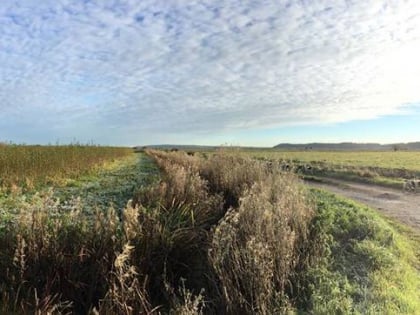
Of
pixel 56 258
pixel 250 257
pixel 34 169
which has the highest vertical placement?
pixel 34 169

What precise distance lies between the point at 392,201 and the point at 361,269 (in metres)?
11.6

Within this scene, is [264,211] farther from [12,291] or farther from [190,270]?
[12,291]

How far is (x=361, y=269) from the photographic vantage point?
6.57 meters

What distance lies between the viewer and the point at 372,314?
4.98 meters

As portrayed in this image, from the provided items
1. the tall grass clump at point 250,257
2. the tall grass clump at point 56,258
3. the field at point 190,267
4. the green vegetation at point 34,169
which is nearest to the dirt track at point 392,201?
the field at point 190,267

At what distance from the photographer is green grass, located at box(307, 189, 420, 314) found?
530 cm

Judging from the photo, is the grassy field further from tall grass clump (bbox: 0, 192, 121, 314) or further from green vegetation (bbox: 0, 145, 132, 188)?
tall grass clump (bbox: 0, 192, 121, 314)

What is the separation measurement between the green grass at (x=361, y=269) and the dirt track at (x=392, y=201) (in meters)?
3.44

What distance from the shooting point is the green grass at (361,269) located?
530cm

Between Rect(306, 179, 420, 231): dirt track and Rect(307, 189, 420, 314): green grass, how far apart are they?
3435 millimetres

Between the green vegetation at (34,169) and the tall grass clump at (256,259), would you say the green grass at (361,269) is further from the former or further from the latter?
the green vegetation at (34,169)

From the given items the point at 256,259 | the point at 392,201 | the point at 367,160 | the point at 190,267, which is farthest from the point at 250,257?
the point at 367,160

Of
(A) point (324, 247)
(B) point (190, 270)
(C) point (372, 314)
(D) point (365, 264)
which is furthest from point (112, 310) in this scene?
(D) point (365, 264)

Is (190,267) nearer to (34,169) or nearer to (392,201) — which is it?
(34,169)
